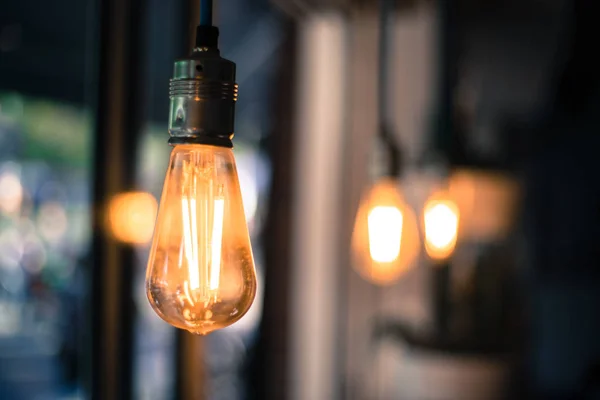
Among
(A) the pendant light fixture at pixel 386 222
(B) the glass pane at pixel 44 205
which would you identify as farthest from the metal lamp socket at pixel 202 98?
(A) the pendant light fixture at pixel 386 222

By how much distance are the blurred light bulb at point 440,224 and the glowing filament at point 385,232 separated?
345mm

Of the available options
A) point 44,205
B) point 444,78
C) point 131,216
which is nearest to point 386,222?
point 131,216

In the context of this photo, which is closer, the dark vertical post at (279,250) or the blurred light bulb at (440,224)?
the blurred light bulb at (440,224)

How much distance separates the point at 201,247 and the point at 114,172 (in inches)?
37.4

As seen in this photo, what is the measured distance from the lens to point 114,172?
148 cm

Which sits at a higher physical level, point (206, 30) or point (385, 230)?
point (206, 30)

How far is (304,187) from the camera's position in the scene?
2854 millimetres

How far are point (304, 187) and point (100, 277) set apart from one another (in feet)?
4.79

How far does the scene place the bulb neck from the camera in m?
0.57

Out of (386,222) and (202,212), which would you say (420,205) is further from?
(202,212)

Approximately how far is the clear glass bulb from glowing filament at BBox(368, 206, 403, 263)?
1133mm

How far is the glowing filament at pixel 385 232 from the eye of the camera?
1712mm

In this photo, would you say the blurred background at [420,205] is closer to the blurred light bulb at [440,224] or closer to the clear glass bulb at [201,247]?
the blurred light bulb at [440,224]

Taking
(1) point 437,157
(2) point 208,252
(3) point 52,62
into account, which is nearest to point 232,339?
(1) point 437,157
